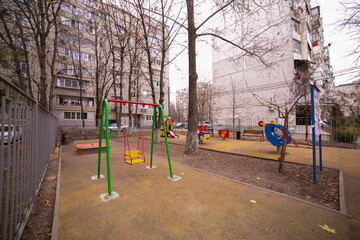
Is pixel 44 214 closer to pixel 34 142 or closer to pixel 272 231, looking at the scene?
pixel 34 142

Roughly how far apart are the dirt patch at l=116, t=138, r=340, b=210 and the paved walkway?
0.37m

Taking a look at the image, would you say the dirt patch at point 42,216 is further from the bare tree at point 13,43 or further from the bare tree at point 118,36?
the bare tree at point 118,36

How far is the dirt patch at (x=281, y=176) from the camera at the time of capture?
12.1 ft

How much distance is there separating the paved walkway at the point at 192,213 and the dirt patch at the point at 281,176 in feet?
1.23

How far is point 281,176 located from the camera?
4.72 metres

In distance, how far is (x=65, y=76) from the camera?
26.5 meters

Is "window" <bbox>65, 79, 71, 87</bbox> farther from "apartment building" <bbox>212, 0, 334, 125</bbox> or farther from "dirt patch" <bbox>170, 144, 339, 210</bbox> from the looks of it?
"dirt patch" <bbox>170, 144, 339, 210</bbox>

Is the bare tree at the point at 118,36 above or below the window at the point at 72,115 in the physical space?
above

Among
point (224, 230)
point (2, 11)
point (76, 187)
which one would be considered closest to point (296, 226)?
point (224, 230)

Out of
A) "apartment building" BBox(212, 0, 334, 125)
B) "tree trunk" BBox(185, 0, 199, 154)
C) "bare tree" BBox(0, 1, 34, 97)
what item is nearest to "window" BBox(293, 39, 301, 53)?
"apartment building" BBox(212, 0, 334, 125)

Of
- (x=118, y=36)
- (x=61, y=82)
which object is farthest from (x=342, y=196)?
(x=61, y=82)

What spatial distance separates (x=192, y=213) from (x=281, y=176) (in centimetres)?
338

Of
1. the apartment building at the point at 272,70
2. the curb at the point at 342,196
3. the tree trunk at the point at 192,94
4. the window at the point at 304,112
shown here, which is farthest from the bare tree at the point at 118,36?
the window at the point at 304,112

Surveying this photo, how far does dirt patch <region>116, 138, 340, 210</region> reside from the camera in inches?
145
